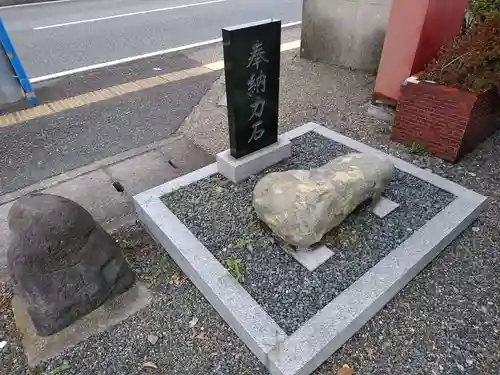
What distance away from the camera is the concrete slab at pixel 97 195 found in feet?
11.8

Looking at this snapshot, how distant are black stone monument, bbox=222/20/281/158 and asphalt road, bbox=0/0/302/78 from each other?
5193mm

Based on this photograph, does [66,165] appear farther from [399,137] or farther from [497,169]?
[497,169]

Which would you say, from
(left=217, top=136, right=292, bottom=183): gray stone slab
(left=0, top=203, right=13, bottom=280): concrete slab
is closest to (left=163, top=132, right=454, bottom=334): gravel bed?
(left=217, top=136, right=292, bottom=183): gray stone slab

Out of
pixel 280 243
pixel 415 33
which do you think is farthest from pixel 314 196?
pixel 415 33

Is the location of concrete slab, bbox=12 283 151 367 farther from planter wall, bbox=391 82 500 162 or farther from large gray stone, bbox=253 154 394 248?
planter wall, bbox=391 82 500 162

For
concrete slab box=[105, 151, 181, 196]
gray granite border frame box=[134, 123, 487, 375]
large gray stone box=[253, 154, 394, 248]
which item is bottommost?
concrete slab box=[105, 151, 181, 196]

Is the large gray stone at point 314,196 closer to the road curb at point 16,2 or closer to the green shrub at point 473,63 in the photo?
the green shrub at point 473,63

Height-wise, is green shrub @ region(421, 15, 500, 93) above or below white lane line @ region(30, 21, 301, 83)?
above

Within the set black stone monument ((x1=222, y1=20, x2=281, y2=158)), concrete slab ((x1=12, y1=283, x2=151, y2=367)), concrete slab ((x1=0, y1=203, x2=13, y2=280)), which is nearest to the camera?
concrete slab ((x1=12, y1=283, x2=151, y2=367))

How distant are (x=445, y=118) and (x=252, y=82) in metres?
2.18

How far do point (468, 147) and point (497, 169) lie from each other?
1.23 feet

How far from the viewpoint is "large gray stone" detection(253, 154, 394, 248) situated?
2723 mm

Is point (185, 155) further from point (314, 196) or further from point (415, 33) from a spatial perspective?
point (415, 33)

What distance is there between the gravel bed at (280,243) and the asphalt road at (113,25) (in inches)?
210
